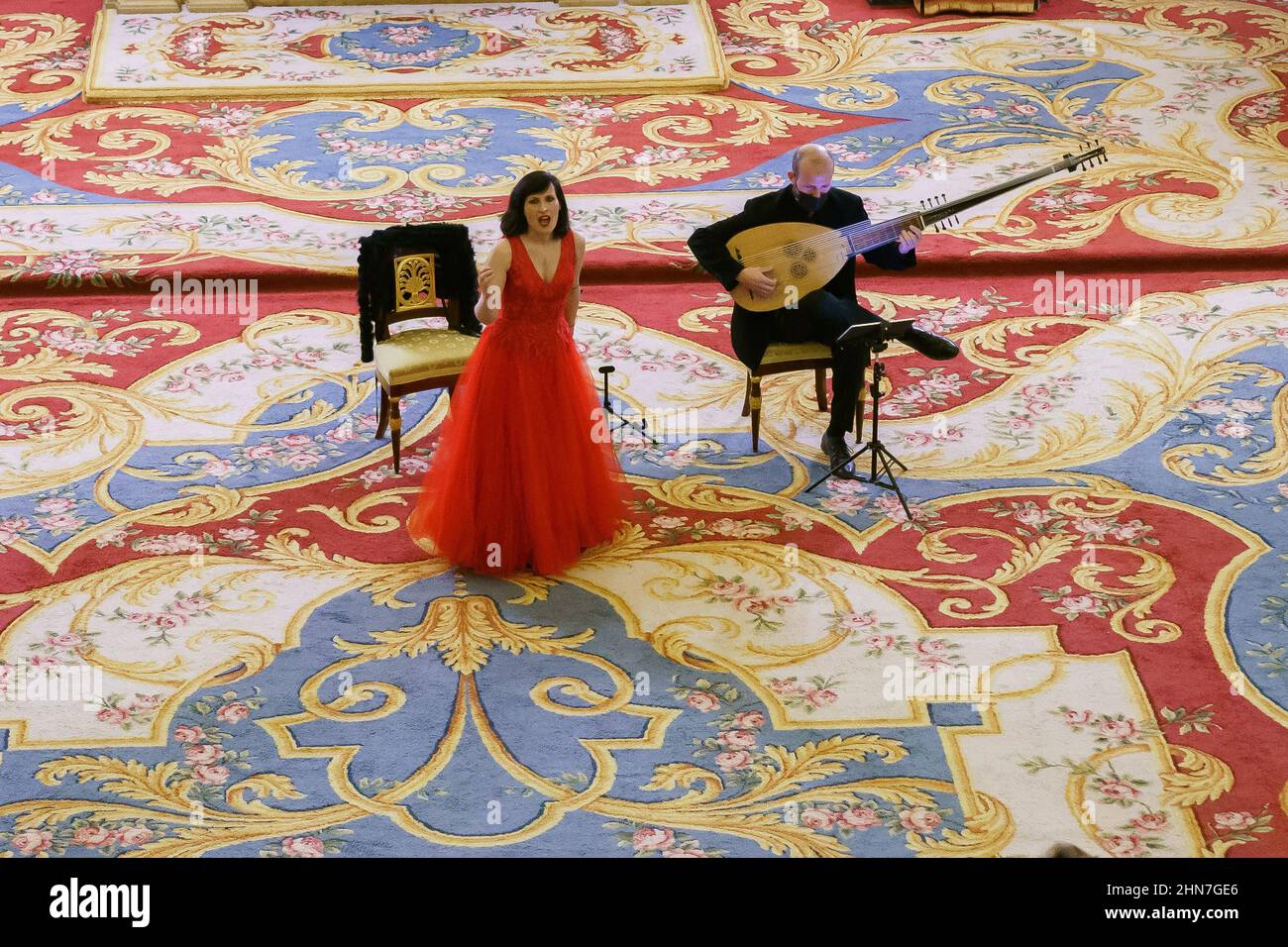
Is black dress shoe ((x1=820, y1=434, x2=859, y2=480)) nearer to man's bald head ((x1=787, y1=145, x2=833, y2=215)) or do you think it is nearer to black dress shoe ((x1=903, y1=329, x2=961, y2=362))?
black dress shoe ((x1=903, y1=329, x2=961, y2=362))

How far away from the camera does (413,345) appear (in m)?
6.11

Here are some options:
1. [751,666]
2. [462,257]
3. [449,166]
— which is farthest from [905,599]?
[449,166]

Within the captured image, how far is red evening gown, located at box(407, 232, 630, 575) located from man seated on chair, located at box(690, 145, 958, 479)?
776 mm

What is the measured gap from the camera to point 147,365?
6.71m

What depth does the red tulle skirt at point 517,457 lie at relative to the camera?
17.6 feet

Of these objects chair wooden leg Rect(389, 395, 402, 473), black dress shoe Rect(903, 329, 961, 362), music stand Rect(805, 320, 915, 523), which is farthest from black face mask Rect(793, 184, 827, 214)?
chair wooden leg Rect(389, 395, 402, 473)

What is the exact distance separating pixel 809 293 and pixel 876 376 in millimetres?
546

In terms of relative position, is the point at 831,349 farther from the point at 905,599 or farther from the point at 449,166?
the point at 449,166

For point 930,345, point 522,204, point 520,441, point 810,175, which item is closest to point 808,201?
point 810,175

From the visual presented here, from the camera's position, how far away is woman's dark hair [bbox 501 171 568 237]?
519cm

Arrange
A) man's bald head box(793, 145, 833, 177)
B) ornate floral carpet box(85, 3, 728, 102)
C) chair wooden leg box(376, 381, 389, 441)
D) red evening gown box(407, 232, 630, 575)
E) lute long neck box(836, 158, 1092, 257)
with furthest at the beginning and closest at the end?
ornate floral carpet box(85, 3, 728, 102) → chair wooden leg box(376, 381, 389, 441) → lute long neck box(836, 158, 1092, 257) → man's bald head box(793, 145, 833, 177) → red evening gown box(407, 232, 630, 575)

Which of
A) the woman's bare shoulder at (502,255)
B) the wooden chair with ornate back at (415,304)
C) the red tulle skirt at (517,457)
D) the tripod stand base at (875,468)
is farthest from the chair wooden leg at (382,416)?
the tripod stand base at (875,468)

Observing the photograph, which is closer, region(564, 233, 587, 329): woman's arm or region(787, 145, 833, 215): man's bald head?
region(564, 233, 587, 329): woman's arm

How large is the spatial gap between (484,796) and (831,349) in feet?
7.61
